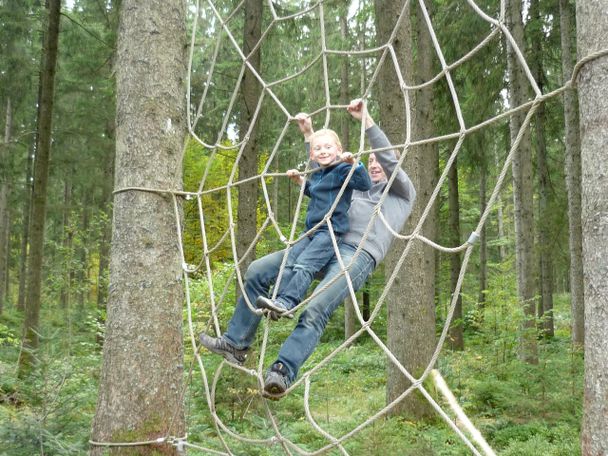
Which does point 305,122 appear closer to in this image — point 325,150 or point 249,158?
point 325,150

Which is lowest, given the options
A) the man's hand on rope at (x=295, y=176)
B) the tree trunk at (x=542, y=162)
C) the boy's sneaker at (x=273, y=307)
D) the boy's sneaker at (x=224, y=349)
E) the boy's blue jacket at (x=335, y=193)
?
the boy's sneaker at (x=224, y=349)

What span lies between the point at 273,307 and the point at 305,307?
25 cm

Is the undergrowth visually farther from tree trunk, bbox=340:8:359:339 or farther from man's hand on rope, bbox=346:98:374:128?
tree trunk, bbox=340:8:359:339

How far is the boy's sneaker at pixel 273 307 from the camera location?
2205mm

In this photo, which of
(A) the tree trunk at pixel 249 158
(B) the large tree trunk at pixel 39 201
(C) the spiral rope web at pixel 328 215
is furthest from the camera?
(B) the large tree trunk at pixel 39 201

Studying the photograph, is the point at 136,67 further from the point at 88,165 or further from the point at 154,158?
the point at 88,165

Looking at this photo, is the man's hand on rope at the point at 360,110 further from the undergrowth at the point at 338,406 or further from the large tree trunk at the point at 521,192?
the large tree trunk at the point at 521,192

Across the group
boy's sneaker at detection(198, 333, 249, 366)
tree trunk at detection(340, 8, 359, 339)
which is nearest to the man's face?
boy's sneaker at detection(198, 333, 249, 366)

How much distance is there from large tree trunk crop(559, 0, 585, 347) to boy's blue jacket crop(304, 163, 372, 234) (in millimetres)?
4934

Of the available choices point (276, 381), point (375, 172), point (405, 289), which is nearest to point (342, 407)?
point (405, 289)

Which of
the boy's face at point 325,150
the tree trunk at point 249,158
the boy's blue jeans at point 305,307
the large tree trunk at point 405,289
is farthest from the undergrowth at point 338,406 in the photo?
the tree trunk at point 249,158

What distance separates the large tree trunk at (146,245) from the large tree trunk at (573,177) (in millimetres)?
5213

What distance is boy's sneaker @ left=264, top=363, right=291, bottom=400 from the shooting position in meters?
2.13

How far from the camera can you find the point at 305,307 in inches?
95.3
